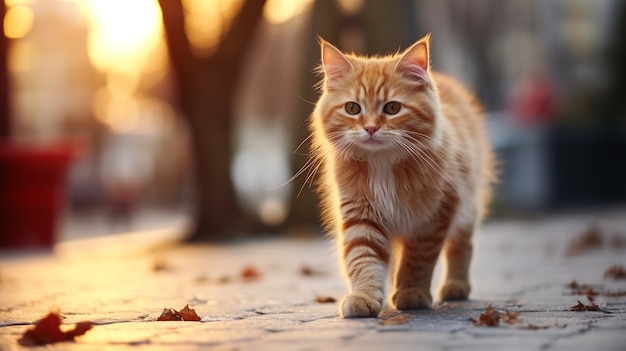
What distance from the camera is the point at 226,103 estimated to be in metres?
12.1

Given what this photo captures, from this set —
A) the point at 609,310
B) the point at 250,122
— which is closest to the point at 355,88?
the point at 609,310

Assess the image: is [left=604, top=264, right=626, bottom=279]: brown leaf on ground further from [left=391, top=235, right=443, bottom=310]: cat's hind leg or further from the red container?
the red container

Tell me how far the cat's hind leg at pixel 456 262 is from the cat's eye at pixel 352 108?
110cm

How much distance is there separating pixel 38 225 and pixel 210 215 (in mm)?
2392

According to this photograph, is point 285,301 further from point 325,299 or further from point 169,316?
point 169,316

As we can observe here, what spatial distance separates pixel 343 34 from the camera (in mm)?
12961

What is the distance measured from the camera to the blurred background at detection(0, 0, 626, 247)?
11.6m

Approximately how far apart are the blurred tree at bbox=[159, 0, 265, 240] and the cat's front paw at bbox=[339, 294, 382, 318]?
7803mm

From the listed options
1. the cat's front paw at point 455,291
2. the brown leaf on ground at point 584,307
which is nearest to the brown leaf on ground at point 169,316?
the cat's front paw at point 455,291

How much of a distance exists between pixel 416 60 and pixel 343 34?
8673 millimetres

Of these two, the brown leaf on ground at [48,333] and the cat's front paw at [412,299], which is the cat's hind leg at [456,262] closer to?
the cat's front paw at [412,299]

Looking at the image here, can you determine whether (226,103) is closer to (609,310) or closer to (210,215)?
(210,215)

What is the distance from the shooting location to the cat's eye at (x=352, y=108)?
14.3 feet

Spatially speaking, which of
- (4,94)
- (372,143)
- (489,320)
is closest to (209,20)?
(4,94)
